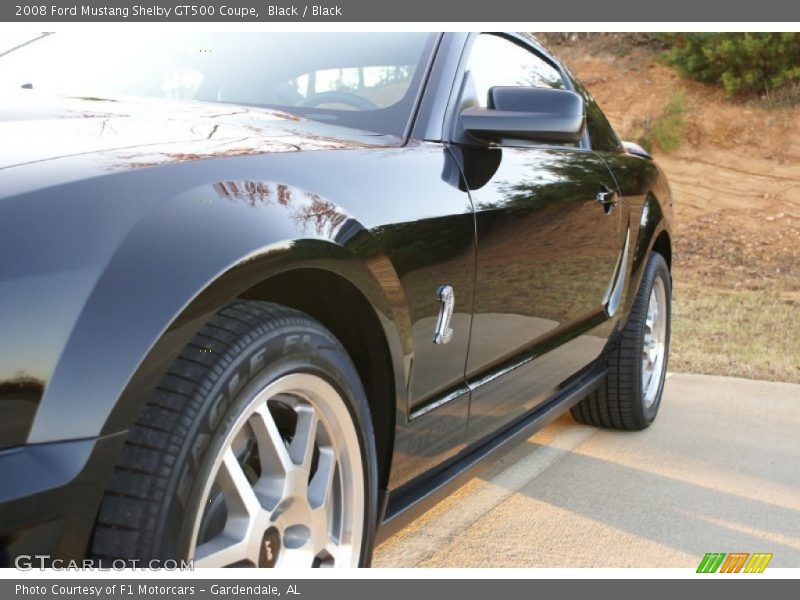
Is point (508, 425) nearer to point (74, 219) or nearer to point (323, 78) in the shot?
point (323, 78)

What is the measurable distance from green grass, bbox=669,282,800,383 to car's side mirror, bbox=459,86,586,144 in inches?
137

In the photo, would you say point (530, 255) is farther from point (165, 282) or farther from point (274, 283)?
point (165, 282)

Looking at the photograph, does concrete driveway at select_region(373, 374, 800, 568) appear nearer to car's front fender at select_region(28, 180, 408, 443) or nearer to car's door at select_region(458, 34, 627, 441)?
car's door at select_region(458, 34, 627, 441)

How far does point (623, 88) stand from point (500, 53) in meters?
12.8

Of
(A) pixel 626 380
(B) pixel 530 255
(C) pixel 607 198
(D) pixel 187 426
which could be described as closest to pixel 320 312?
(D) pixel 187 426

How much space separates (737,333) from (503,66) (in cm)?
471

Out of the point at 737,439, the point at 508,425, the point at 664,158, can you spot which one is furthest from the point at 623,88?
the point at 508,425

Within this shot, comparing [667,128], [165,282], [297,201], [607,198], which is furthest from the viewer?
[667,128]

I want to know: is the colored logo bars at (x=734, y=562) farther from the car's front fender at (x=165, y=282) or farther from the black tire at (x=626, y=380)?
the car's front fender at (x=165, y=282)

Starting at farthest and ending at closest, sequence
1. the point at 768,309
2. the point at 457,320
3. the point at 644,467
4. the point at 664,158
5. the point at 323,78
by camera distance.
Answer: the point at 664,158 → the point at 768,309 → the point at 644,467 → the point at 323,78 → the point at 457,320

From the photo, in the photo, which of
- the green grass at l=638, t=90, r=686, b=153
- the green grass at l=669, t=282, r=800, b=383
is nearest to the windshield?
the green grass at l=669, t=282, r=800, b=383

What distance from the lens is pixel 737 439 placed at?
12.8 ft

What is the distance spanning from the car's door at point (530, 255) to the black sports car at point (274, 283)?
0.04 feet

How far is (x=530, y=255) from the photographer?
251cm
